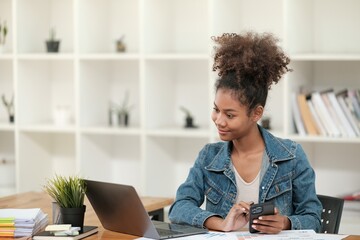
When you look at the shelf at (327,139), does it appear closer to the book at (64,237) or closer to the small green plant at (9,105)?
the book at (64,237)

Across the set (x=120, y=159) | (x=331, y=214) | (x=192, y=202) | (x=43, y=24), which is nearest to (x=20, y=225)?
(x=192, y=202)

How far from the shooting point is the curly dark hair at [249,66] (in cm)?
291

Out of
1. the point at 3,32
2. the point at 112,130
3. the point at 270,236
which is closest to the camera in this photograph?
the point at 270,236

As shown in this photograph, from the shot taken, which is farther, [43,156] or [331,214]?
[43,156]

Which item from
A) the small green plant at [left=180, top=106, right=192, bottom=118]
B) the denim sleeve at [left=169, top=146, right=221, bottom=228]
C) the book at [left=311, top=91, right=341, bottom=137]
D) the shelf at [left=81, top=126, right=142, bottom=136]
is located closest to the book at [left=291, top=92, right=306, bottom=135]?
the book at [left=311, top=91, right=341, bottom=137]

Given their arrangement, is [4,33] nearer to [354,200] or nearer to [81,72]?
[81,72]

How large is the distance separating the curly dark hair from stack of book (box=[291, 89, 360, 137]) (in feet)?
4.93

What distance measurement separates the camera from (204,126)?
5.04 metres

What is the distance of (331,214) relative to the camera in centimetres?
309

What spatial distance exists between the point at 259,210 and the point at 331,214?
0.51 metres

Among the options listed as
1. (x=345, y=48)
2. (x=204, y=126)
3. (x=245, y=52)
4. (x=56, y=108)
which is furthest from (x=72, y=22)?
(x=245, y=52)

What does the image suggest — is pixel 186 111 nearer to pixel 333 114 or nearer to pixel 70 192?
pixel 333 114

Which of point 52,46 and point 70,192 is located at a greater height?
point 52,46

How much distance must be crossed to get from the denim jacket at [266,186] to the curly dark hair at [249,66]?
0.66 feet
